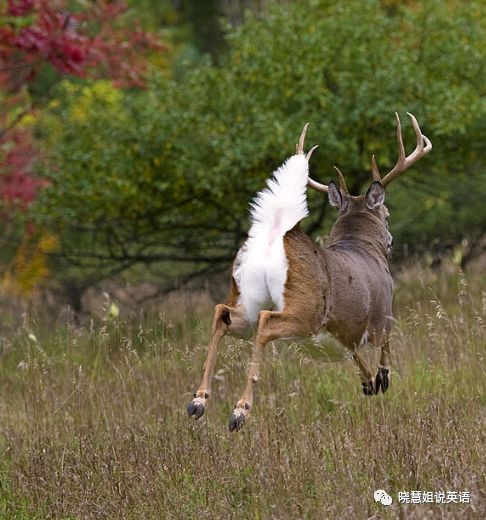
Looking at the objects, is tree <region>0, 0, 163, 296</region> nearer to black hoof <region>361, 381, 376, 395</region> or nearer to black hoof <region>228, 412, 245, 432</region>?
black hoof <region>361, 381, 376, 395</region>

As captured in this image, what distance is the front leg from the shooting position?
5.67 meters

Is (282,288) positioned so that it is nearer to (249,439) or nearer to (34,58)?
(249,439)

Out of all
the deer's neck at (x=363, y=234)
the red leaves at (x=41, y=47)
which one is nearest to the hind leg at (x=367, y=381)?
the deer's neck at (x=363, y=234)

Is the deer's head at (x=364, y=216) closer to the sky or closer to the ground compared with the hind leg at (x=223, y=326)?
closer to the sky

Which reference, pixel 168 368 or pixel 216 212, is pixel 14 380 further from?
pixel 216 212

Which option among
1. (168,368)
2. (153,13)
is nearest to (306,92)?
(168,368)

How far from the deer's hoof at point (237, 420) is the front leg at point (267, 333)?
0.12 feet

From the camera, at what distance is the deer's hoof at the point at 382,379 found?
720 cm

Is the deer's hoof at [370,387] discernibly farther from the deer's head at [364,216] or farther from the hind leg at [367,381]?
the deer's head at [364,216]

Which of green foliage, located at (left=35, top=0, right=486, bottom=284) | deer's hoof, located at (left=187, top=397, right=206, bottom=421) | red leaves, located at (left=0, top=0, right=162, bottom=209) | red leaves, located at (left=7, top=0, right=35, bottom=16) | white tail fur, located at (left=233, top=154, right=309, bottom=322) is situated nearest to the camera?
deer's hoof, located at (left=187, top=397, right=206, bottom=421)

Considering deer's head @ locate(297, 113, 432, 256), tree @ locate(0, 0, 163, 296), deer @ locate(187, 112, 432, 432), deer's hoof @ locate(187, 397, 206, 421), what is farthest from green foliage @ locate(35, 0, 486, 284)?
deer's hoof @ locate(187, 397, 206, 421)

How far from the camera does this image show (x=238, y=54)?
11828mm

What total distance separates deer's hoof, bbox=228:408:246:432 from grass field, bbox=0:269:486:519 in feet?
0.88

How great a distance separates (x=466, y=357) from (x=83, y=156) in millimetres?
5526
